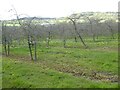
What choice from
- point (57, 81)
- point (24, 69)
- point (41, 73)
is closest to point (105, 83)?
point (57, 81)

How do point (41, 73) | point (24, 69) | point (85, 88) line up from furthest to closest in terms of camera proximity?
1. point (24, 69)
2. point (41, 73)
3. point (85, 88)

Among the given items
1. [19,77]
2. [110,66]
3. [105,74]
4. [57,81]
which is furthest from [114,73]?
[19,77]

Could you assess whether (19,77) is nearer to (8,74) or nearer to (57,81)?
(8,74)

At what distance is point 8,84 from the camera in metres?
28.7

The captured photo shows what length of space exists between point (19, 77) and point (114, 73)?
1005 centimetres

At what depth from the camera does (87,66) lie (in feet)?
116

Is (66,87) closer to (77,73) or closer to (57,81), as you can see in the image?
(57,81)

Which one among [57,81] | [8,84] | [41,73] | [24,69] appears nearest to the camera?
[57,81]

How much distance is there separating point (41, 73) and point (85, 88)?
8.12m

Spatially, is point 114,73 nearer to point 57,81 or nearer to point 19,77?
point 57,81

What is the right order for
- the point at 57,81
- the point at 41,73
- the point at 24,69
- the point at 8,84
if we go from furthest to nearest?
the point at 24,69 → the point at 41,73 → the point at 8,84 → the point at 57,81

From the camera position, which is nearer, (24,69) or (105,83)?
(105,83)

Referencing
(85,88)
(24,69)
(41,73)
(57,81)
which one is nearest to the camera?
(85,88)

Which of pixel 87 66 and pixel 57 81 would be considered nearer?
pixel 57 81
